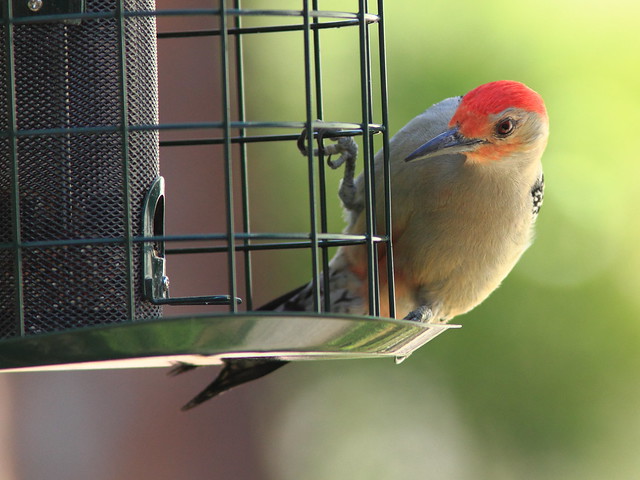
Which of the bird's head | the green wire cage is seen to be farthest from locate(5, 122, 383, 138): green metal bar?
the bird's head

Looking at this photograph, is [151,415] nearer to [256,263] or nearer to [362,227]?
[256,263]

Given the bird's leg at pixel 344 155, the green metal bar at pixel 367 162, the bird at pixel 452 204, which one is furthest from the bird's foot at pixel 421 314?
the green metal bar at pixel 367 162

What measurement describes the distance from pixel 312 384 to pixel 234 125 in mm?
7107

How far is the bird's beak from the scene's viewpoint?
215 inches

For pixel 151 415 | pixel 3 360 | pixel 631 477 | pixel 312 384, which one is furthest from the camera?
pixel 312 384

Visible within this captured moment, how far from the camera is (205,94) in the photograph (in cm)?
920

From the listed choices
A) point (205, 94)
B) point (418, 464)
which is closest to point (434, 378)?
point (418, 464)

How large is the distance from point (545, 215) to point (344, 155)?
3.76m

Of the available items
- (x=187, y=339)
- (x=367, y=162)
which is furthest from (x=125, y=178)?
(x=367, y=162)

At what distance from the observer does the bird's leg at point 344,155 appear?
5027mm

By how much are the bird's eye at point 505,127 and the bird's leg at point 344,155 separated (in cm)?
80

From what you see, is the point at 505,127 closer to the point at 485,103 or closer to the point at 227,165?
the point at 485,103

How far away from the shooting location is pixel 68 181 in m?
4.24

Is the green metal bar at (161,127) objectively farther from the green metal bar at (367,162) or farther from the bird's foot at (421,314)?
the bird's foot at (421,314)
